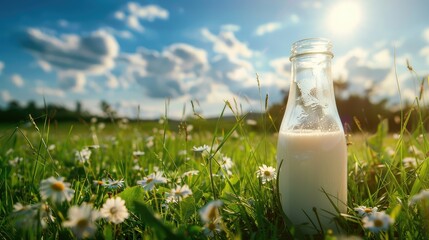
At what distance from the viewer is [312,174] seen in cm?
188

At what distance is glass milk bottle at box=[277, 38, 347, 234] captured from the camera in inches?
74.0

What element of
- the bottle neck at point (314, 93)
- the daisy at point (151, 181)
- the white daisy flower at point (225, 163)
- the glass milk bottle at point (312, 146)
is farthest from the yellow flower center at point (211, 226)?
the white daisy flower at point (225, 163)

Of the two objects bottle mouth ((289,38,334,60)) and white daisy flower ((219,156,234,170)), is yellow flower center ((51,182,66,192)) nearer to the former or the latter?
white daisy flower ((219,156,234,170))

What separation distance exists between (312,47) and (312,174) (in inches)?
24.7

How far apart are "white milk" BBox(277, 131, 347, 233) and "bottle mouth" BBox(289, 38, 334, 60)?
15.8 inches

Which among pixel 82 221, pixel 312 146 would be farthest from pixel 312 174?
pixel 82 221

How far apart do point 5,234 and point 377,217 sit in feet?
5.55

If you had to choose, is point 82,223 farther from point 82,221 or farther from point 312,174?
point 312,174

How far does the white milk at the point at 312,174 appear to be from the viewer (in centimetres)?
188

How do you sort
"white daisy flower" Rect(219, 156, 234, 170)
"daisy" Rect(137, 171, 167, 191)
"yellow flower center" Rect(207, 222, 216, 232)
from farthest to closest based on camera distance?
"white daisy flower" Rect(219, 156, 234, 170) → "daisy" Rect(137, 171, 167, 191) → "yellow flower center" Rect(207, 222, 216, 232)

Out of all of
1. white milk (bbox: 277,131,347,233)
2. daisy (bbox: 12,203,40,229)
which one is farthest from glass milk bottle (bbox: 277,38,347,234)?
daisy (bbox: 12,203,40,229)

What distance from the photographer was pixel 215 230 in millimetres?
1583

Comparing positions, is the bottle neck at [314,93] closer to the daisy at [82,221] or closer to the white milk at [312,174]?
the white milk at [312,174]

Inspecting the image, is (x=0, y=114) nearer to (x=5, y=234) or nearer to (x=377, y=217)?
(x=5, y=234)
